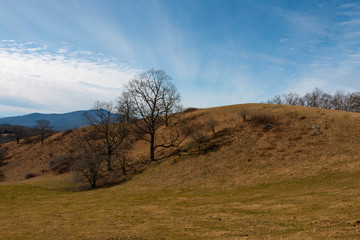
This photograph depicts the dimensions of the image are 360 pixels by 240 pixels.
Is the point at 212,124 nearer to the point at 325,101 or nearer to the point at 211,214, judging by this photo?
the point at 211,214

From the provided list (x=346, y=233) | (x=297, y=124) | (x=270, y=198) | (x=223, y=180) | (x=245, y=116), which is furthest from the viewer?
(x=245, y=116)

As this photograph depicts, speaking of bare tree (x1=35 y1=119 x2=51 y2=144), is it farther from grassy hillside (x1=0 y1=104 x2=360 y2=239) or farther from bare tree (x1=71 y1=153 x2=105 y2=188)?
bare tree (x1=71 y1=153 x2=105 y2=188)

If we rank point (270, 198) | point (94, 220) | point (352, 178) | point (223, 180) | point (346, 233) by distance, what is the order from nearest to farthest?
point (346, 233) → point (94, 220) → point (270, 198) → point (352, 178) → point (223, 180)

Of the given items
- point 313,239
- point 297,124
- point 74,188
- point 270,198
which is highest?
point 297,124

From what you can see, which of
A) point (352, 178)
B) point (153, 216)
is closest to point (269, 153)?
point (352, 178)

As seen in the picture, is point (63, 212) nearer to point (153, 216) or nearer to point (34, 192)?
point (153, 216)

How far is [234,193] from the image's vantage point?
970 inches

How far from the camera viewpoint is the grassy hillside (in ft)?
44.3

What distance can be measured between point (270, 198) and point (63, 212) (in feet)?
72.7

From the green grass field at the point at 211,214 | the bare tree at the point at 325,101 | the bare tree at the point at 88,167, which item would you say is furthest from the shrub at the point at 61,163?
the bare tree at the point at 325,101

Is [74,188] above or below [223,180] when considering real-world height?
below

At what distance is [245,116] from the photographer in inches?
2014

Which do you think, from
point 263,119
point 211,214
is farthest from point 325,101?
point 211,214

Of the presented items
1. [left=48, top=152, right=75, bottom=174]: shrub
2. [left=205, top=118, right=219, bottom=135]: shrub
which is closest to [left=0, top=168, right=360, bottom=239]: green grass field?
[left=205, top=118, right=219, bottom=135]: shrub
